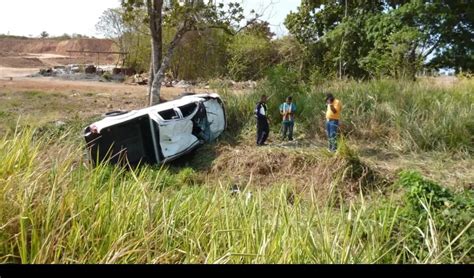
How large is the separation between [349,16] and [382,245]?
71.2ft

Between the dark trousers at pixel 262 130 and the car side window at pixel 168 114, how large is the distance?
2.24 m

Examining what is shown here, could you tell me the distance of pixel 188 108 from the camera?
1140 centimetres

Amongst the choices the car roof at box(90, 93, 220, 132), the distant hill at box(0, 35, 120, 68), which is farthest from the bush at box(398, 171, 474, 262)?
the distant hill at box(0, 35, 120, 68)

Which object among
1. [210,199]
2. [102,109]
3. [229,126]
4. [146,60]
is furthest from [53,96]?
[210,199]

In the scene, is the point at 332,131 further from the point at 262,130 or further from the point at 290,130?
the point at 262,130

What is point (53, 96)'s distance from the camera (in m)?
19.3

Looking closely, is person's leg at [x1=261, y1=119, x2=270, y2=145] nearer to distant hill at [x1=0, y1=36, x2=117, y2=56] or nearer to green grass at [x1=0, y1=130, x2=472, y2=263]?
green grass at [x1=0, y1=130, x2=472, y2=263]

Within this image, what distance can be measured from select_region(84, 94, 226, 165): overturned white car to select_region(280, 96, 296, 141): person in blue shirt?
220 centimetres

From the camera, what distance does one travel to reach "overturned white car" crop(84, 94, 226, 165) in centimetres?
948

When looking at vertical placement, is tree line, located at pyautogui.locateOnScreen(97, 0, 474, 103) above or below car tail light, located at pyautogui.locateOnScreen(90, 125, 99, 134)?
above

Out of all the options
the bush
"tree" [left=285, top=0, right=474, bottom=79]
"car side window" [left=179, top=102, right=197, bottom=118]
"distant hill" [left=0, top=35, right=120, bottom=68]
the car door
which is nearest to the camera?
the bush

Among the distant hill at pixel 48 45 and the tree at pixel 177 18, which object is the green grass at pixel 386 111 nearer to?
the tree at pixel 177 18

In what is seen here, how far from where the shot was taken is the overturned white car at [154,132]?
373 inches

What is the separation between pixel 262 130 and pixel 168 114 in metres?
2.57
